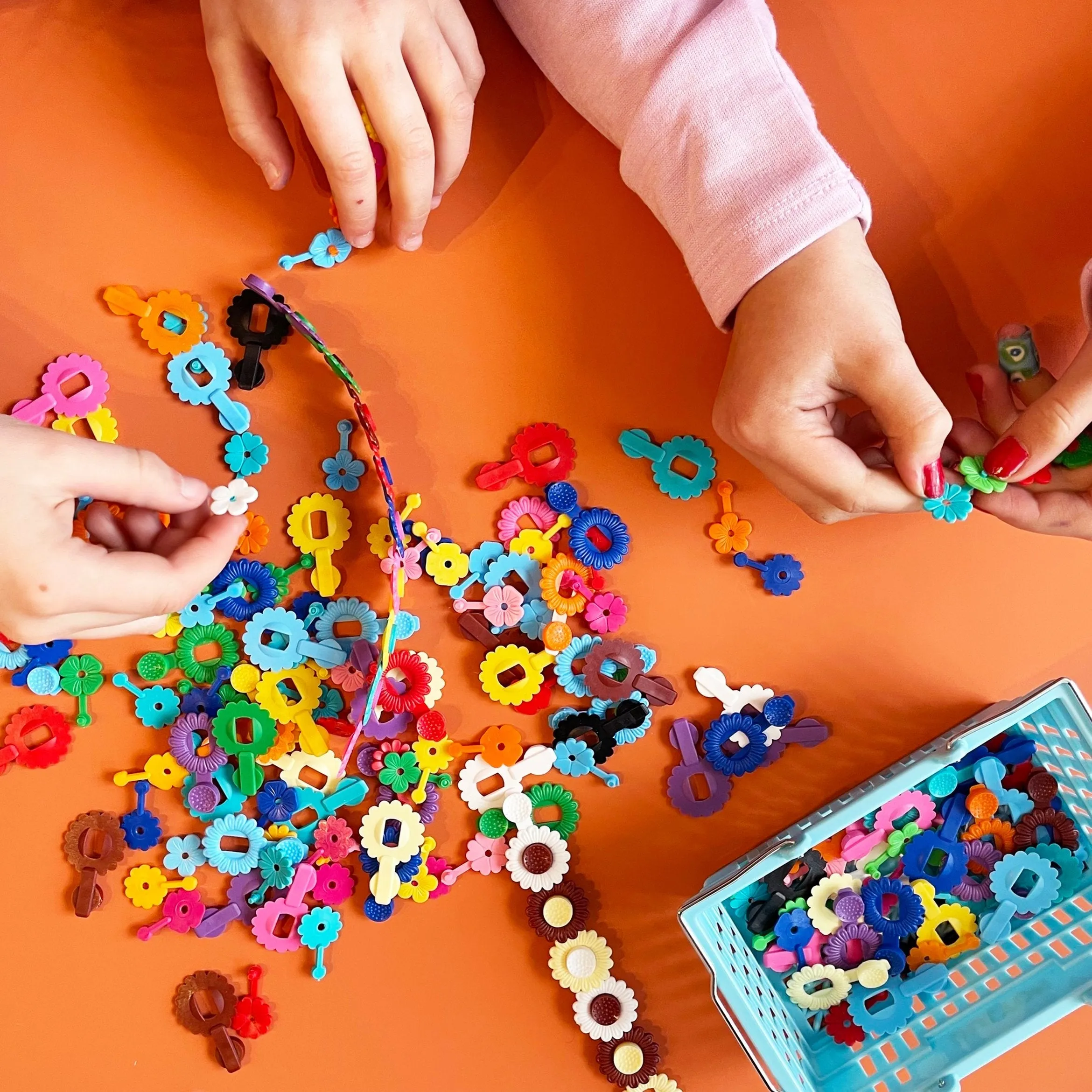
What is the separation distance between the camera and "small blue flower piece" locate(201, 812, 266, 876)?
0.85 meters

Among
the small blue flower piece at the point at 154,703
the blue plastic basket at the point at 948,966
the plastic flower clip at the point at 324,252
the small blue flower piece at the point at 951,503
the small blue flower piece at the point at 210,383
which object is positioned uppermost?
the plastic flower clip at the point at 324,252

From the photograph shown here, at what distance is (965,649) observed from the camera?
0.86m

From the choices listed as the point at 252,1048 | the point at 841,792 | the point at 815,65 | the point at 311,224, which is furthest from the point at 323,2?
the point at 252,1048

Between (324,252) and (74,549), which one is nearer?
(74,549)

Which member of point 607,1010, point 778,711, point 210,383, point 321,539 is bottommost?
point 607,1010

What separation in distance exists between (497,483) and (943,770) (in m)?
0.49

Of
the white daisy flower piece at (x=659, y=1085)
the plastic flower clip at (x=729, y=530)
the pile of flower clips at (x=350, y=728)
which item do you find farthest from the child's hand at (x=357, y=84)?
the white daisy flower piece at (x=659, y=1085)

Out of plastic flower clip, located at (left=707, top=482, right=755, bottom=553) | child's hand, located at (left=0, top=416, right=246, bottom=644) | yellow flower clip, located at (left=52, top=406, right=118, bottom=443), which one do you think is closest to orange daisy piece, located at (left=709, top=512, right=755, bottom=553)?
plastic flower clip, located at (left=707, top=482, right=755, bottom=553)

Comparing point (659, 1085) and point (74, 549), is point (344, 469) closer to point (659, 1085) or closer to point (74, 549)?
point (74, 549)

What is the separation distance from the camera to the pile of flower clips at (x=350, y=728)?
0.84 m

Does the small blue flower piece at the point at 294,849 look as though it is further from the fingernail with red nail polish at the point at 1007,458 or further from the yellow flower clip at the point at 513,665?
the fingernail with red nail polish at the point at 1007,458

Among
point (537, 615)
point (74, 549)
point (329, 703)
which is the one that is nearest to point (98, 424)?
point (74, 549)

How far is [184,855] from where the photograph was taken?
853 millimetres

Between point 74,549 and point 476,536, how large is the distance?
0.33 meters
